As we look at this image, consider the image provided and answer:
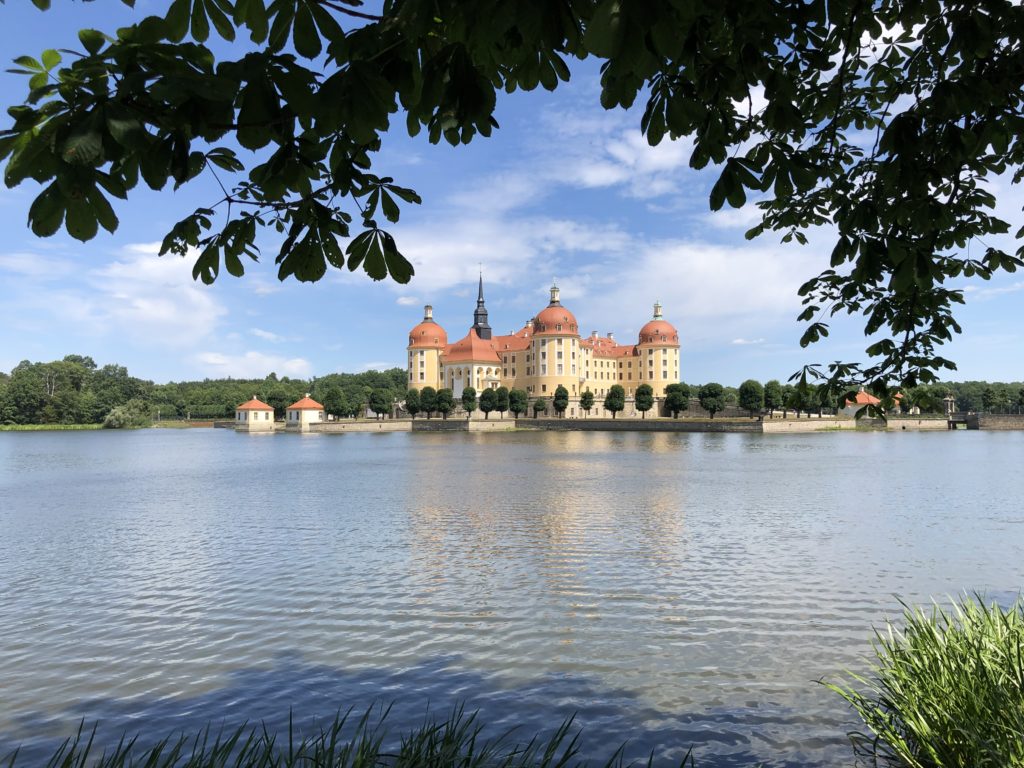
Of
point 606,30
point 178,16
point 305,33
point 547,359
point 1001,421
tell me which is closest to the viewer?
point 606,30

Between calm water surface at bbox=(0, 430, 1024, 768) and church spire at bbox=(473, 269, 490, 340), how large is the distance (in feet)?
317

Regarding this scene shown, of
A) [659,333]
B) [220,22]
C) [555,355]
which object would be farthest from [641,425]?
[220,22]

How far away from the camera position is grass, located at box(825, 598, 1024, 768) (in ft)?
13.0

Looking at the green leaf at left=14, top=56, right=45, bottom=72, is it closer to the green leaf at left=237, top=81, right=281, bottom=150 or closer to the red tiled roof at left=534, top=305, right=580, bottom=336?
the green leaf at left=237, top=81, right=281, bottom=150

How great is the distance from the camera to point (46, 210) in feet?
6.29

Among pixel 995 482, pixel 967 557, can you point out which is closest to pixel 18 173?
pixel 967 557

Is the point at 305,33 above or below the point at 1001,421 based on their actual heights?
above

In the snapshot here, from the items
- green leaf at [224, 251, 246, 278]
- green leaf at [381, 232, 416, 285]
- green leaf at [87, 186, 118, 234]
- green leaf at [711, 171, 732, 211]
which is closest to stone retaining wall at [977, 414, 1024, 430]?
green leaf at [711, 171, 732, 211]

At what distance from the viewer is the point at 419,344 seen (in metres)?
115

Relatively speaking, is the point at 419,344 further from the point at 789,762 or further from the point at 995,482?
the point at 789,762

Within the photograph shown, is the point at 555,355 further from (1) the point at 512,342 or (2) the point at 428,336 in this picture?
(2) the point at 428,336

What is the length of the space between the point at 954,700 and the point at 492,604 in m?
6.63

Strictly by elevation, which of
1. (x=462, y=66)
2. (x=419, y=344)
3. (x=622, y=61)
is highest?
(x=419, y=344)

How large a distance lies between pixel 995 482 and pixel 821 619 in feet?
77.1
